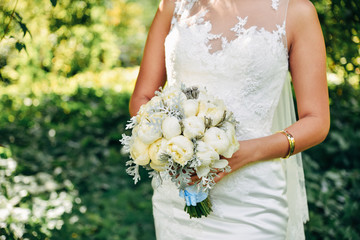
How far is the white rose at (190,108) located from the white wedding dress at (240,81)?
0.42 meters

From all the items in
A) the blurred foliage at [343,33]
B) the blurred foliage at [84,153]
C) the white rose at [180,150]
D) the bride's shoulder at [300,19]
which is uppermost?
the bride's shoulder at [300,19]

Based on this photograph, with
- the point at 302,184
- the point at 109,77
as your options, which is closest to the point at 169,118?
the point at 302,184

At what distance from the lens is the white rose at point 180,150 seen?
66.4 inches

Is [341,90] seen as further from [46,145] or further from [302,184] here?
[46,145]

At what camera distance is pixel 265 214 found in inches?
85.0

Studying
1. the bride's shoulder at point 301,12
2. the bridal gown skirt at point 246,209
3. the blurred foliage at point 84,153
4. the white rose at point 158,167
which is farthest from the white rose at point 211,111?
the blurred foliage at point 84,153

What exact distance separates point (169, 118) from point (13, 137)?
5070mm

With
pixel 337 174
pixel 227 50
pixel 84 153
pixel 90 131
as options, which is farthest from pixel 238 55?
pixel 90 131

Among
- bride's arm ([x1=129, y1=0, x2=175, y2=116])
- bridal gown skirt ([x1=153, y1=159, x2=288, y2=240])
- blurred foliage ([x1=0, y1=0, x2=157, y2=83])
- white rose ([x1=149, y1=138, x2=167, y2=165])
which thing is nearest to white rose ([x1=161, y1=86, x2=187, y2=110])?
white rose ([x1=149, y1=138, x2=167, y2=165])

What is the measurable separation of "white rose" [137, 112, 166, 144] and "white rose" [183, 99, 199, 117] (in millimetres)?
92

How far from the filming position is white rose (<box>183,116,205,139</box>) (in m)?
1.73

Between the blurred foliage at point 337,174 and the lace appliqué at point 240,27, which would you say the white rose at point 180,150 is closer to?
the lace appliqué at point 240,27

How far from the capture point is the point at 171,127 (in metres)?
1.72

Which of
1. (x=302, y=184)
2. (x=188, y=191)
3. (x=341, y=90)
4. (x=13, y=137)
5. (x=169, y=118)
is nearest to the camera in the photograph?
(x=169, y=118)
